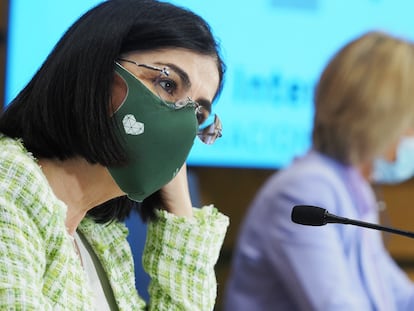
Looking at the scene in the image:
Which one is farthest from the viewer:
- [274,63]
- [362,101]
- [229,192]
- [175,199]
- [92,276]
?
[229,192]

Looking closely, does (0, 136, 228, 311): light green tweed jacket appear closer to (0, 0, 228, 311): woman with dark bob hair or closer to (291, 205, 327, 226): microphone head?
(0, 0, 228, 311): woman with dark bob hair

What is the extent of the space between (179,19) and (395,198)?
6.43 ft

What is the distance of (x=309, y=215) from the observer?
4.08 ft

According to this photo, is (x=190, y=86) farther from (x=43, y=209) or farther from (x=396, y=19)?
(x=396, y=19)

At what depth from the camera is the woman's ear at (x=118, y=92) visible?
4.05ft

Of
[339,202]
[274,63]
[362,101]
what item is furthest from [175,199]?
[274,63]

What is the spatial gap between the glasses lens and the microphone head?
0.20m

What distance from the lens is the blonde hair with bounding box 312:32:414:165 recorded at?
7.75ft

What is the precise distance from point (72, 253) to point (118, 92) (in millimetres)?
206

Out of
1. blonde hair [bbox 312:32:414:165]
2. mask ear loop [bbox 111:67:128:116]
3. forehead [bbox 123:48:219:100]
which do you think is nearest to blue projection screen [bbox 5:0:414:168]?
blonde hair [bbox 312:32:414:165]

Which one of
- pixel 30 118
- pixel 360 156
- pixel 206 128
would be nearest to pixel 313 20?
pixel 360 156

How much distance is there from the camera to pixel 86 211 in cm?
132

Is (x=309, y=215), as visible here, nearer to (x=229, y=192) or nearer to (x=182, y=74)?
(x=182, y=74)

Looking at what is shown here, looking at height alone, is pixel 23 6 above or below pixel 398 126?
above
